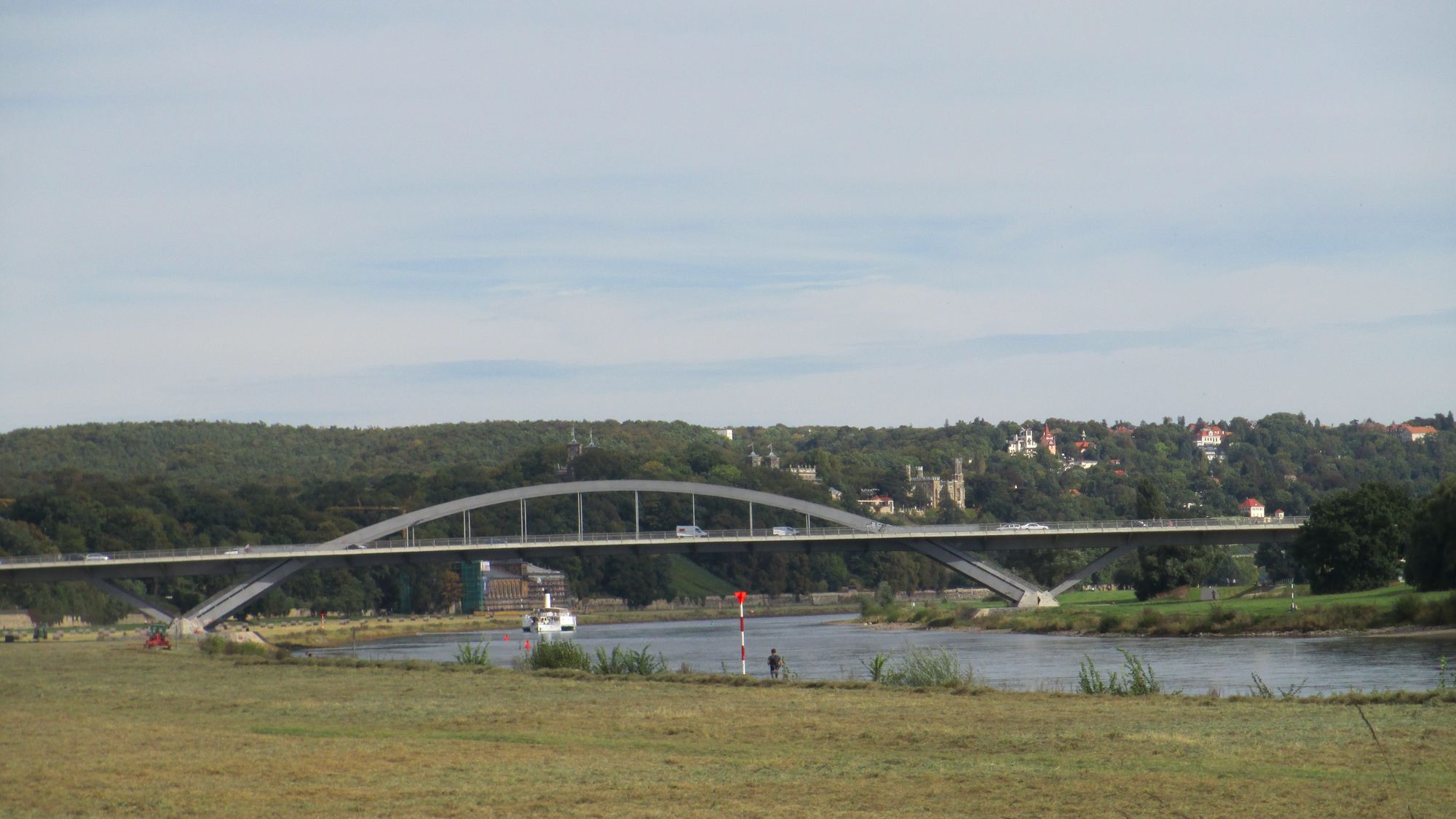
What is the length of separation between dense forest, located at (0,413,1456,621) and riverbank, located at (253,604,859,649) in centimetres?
511

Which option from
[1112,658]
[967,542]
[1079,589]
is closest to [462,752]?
[1112,658]

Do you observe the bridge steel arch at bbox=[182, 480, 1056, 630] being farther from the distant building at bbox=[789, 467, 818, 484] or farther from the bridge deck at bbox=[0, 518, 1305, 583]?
the distant building at bbox=[789, 467, 818, 484]

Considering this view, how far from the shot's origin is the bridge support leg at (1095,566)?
82.4 m

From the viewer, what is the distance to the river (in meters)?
29.3

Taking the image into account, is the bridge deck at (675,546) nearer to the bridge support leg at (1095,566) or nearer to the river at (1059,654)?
the bridge support leg at (1095,566)

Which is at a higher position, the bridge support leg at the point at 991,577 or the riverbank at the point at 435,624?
the bridge support leg at the point at 991,577

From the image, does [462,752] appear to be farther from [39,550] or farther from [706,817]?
[39,550]

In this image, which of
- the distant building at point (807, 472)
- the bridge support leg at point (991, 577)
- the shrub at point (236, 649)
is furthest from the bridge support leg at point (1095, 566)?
the distant building at point (807, 472)

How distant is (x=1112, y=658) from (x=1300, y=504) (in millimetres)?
159416

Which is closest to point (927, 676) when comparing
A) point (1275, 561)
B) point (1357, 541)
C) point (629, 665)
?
point (629, 665)

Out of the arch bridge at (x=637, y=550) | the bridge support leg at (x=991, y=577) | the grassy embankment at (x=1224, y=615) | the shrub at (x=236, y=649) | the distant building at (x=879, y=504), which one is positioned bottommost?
the grassy embankment at (x=1224, y=615)

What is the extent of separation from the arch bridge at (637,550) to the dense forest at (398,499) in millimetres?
5010

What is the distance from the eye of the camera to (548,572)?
13150cm

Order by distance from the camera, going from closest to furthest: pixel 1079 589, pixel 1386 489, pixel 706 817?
1. pixel 706 817
2. pixel 1386 489
3. pixel 1079 589
